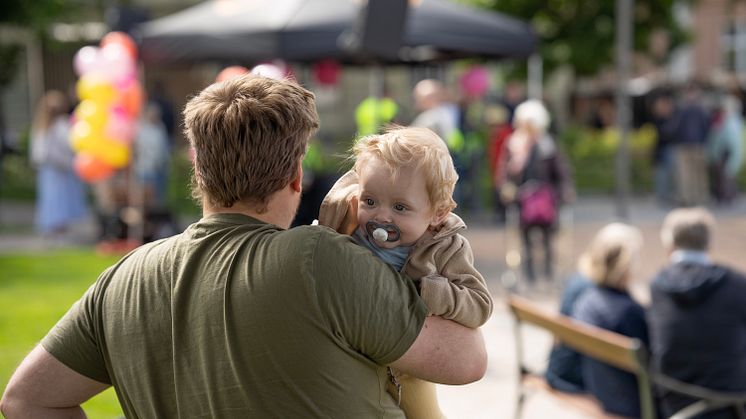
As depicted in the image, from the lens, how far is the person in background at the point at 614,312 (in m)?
4.94

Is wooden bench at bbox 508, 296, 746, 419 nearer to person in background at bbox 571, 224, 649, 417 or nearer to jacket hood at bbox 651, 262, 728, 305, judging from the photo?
person in background at bbox 571, 224, 649, 417

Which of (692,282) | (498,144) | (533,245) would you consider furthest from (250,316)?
(498,144)

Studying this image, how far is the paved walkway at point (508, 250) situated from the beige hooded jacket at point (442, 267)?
3.80 meters

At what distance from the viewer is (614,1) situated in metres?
20.5

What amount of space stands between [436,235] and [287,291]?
36cm

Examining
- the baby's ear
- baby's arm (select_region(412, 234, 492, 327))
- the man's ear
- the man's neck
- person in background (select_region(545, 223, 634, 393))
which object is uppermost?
the man's ear

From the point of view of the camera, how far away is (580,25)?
21.0 metres

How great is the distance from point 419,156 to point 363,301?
0.35 metres

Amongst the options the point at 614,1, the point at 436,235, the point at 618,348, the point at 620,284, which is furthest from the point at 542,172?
the point at 614,1

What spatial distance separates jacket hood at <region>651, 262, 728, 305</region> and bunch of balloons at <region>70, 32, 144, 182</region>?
7486 millimetres

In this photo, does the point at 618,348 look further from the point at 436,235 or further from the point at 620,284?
the point at 436,235

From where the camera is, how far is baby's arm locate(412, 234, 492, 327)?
2.06 m

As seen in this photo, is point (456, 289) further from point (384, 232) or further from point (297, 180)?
point (297, 180)

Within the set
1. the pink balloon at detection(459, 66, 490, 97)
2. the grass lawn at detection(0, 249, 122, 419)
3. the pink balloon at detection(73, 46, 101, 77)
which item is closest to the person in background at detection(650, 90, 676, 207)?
the pink balloon at detection(459, 66, 490, 97)
